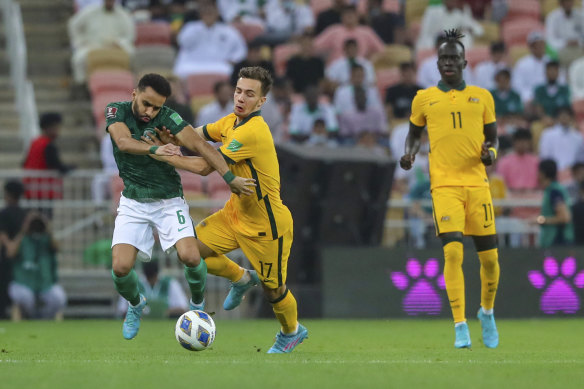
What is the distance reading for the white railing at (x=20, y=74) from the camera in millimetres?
19484

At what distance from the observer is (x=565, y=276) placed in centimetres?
1576

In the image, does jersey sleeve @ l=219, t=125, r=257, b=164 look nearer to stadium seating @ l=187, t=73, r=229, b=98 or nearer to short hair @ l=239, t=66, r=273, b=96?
short hair @ l=239, t=66, r=273, b=96

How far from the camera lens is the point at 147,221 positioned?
9602 mm

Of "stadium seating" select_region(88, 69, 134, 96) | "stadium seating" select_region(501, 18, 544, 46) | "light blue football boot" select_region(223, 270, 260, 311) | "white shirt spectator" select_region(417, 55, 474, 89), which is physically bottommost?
"light blue football boot" select_region(223, 270, 260, 311)

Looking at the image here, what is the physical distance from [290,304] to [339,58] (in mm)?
11860

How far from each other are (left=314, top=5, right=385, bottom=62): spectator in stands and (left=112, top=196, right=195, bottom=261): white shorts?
11.7 metres

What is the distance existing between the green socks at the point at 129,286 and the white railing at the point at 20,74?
10190mm

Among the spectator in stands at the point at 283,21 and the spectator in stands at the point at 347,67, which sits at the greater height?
the spectator in stands at the point at 283,21

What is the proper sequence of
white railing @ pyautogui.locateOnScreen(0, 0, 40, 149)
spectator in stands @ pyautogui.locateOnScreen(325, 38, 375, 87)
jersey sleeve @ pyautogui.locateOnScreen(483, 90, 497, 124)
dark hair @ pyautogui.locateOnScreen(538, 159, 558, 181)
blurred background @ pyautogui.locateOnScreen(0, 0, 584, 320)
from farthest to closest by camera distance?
spectator in stands @ pyautogui.locateOnScreen(325, 38, 375, 87) → white railing @ pyautogui.locateOnScreen(0, 0, 40, 149) → dark hair @ pyautogui.locateOnScreen(538, 159, 558, 181) → blurred background @ pyautogui.locateOnScreen(0, 0, 584, 320) → jersey sleeve @ pyautogui.locateOnScreen(483, 90, 497, 124)

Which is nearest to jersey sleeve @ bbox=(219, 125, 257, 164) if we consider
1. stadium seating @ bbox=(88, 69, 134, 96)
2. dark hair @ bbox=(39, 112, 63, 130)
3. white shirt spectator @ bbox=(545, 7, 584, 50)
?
dark hair @ bbox=(39, 112, 63, 130)

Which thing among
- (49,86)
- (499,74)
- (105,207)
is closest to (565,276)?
(499,74)

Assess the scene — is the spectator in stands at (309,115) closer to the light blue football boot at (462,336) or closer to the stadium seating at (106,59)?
the stadium seating at (106,59)

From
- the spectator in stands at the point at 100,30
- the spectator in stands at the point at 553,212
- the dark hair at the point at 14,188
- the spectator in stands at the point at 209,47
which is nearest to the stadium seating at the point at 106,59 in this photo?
the spectator in stands at the point at 100,30

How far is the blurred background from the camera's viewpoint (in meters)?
15.7
